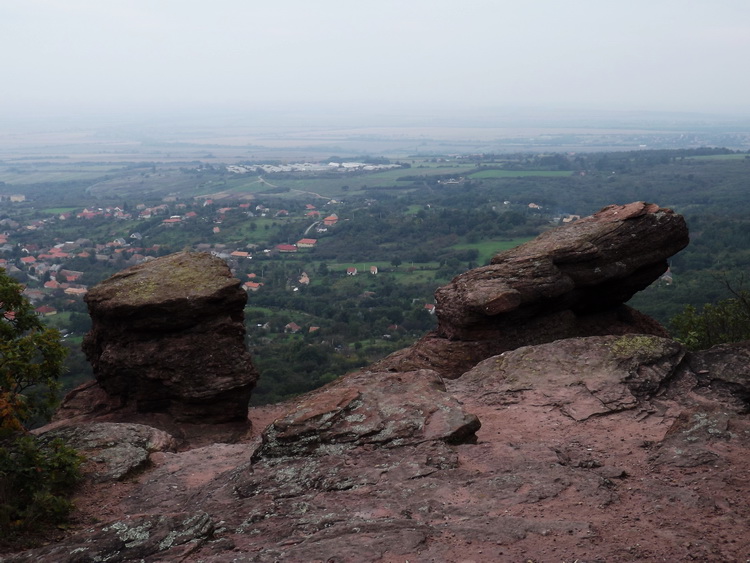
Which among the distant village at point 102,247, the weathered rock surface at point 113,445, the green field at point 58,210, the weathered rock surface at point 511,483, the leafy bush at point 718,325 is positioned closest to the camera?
the weathered rock surface at point 511,483

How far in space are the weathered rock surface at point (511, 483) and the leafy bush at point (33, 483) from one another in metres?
0.57

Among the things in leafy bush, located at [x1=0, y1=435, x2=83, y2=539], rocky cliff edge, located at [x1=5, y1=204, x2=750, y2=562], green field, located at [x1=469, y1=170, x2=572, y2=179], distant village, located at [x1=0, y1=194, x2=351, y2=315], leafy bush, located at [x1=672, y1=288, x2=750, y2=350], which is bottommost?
distant village, located at [x1=0, y1=194, x2=351, y2=315]

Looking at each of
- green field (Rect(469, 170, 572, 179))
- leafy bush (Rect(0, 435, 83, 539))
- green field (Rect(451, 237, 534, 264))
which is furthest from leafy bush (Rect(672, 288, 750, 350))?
green field (Rect(469, 170, 572, 179))

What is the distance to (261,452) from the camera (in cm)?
1130

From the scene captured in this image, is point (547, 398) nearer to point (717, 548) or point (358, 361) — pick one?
point (717, 548)

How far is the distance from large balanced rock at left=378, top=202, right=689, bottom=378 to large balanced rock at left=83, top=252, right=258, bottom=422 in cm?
497

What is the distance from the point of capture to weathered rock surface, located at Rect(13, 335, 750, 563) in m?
7.86

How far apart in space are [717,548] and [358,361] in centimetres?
3904

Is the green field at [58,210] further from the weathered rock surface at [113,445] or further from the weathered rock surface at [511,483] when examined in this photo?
the weathered rock surface at [511,483]

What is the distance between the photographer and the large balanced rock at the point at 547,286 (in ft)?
62.6

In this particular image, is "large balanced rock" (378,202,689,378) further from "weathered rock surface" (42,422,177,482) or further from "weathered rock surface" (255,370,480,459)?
"weathered rock surface" (42,422,177,482)

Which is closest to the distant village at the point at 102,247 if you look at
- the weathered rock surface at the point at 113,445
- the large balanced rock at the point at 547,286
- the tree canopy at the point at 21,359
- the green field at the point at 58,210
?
the green field at the point at 58,210

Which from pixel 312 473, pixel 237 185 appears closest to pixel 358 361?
pixel 312 473

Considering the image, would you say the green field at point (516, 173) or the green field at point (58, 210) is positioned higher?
the green field at point (516, 173)
